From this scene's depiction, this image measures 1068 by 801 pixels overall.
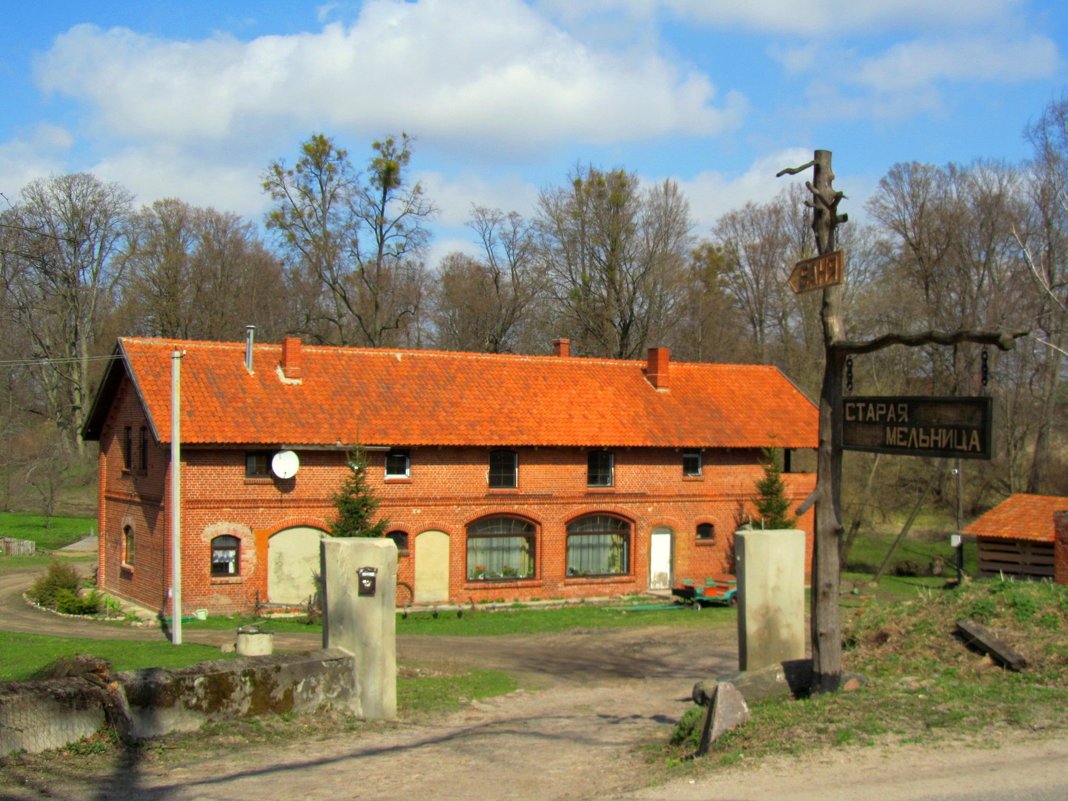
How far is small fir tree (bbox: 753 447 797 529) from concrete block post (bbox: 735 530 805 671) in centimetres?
2092

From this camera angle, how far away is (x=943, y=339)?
8742 millimetres

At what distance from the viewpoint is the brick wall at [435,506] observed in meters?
27.2

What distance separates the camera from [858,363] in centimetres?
4666

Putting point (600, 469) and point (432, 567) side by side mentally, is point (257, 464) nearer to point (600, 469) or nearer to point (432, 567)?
point (432, 567)

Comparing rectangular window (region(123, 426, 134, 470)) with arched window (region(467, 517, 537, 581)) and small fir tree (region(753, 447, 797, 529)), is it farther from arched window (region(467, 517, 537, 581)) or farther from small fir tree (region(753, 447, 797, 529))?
small fir tree (region(753, 447, 797, 529))

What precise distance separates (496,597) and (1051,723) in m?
22.5

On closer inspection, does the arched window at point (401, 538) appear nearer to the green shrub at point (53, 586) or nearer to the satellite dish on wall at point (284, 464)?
the satellite dish on wall at point (284, 464)

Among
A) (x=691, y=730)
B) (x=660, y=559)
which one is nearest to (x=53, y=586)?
(x=660, y=559)

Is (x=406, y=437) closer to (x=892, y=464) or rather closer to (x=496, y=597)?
(x=496, y=597)

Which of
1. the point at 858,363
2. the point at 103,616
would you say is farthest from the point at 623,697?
the point at 858,363

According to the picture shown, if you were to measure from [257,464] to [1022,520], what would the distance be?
21.9 metres

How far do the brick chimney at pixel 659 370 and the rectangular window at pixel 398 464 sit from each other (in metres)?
9.48

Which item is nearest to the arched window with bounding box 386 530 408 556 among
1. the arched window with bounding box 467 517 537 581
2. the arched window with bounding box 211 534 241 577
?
the arched window with bounding box 467 517 537 581

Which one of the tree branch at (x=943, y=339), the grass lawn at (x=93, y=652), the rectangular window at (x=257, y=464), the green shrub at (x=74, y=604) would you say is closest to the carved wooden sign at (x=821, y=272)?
the tree branch at (x=943, y=339)
